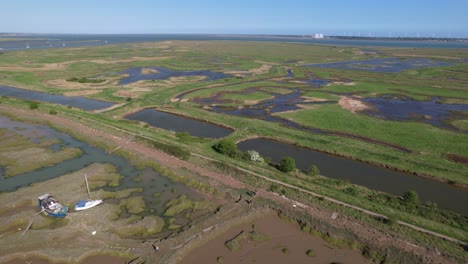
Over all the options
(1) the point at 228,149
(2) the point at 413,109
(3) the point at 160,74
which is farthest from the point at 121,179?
(3) the point at 160,74

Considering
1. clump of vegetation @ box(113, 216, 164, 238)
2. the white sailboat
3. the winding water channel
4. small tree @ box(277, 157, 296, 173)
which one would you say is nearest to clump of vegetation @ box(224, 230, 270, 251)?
the winding water channel

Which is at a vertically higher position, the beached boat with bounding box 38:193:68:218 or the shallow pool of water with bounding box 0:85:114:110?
the shallow pool of water with bounding box 0:85:114:110

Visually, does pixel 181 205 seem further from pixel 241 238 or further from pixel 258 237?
pixel 258 237

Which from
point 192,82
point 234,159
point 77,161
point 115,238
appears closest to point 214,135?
point 234,159

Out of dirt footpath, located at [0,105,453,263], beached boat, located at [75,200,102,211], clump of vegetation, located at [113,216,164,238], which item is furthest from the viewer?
beached boat, located at [75,200,102,211]

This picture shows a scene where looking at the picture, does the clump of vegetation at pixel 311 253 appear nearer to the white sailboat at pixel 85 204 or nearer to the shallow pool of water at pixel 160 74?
the white sailboat at pixel 85 204

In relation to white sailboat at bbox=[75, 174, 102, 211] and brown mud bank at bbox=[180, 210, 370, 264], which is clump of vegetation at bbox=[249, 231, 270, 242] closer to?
brown mud bank at bbox=[180, 210, 370, 264]
